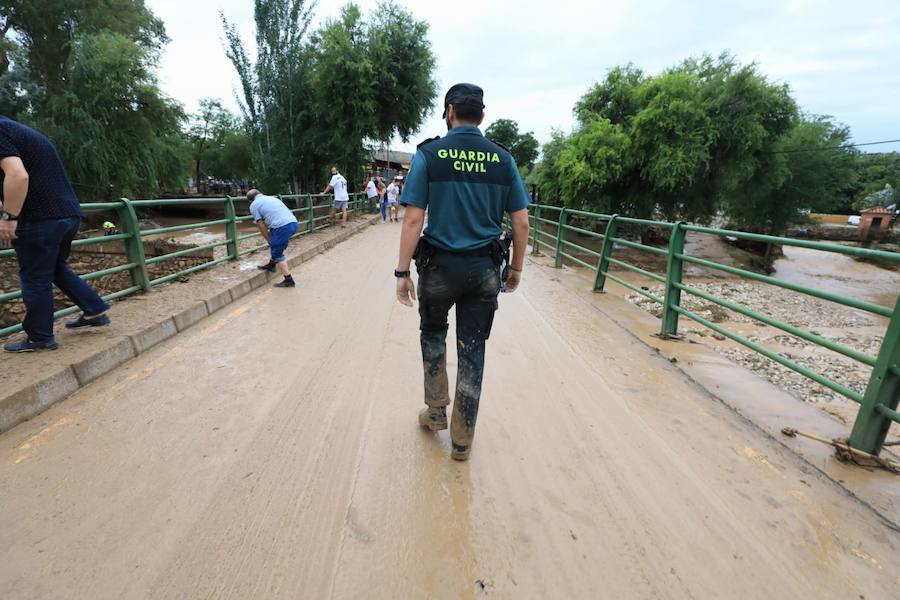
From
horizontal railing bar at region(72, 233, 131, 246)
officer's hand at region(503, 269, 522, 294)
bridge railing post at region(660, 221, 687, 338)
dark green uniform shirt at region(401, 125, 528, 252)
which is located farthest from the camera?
bridge railing post at region(660, 221, 687, 338)

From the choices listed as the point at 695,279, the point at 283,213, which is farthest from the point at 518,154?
the point at 283,213

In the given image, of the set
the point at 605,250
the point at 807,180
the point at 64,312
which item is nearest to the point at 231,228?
the point at 64,312

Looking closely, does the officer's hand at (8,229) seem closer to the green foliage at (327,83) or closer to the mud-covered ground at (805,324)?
the mud-covered ground at (805,324)

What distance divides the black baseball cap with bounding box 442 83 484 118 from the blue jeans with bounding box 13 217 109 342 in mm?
3066

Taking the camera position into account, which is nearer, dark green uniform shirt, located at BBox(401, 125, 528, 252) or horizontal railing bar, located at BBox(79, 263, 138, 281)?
dark green uniform shirt, located at BBox(401, 125, 528, 252)

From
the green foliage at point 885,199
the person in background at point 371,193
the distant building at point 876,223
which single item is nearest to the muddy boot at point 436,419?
the person in background at point 371,193

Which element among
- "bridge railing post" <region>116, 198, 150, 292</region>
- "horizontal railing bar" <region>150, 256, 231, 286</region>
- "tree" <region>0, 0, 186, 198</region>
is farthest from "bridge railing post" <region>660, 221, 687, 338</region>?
"tree" <region>0, 0, 186, 198</region>

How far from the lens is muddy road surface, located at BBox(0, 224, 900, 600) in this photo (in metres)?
1.72

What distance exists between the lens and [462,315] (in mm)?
2357

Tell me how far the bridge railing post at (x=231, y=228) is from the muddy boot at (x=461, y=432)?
5.81 meters

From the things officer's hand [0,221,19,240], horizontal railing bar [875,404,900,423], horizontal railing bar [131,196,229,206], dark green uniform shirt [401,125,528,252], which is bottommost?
horizontal railing bar [875,404,900,423]

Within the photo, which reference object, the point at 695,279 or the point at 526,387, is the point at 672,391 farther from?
the point at 695,279

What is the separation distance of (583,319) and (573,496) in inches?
133

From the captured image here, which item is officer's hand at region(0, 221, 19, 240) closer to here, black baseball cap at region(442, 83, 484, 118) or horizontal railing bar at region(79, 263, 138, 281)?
horizontal railing bar at region(79, 263, 138, 281)
